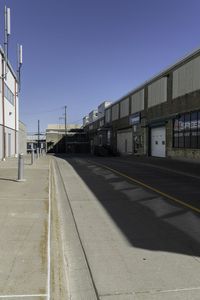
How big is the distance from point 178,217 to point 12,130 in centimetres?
3835

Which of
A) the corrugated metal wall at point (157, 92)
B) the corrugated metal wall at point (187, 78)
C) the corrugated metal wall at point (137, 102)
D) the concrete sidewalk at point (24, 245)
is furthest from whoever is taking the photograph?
the corrugated metal wall at point (137, 102)

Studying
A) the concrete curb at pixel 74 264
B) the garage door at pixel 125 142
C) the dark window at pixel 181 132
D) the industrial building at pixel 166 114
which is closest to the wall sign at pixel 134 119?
the industrial building at pixel 166 114

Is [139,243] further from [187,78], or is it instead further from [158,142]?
[158,142]

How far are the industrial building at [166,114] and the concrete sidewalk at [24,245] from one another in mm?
23441

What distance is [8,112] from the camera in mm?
41125

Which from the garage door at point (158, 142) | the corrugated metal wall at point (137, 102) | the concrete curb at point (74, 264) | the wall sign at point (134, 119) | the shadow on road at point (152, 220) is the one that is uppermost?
the corrugated metal wall at point (137, 102)

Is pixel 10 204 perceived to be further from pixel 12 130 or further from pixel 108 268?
pixel 12 130

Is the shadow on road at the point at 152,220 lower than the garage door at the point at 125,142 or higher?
lower

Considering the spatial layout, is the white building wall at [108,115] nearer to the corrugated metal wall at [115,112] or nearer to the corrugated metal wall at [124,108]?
the corrugated metal wall at [115,112]

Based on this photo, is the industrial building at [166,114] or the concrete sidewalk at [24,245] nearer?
the concrete sidewalk at [24,245]

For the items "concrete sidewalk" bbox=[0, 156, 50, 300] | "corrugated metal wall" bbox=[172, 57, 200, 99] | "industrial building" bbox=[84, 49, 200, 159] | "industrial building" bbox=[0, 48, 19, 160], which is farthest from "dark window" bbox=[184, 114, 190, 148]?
"concrete sidewalk" bbox=[0, 156, 50, 300]

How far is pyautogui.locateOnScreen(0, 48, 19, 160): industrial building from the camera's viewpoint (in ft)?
117

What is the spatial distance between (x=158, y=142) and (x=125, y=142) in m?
16.4

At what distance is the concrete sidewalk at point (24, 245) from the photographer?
14.7 feet
